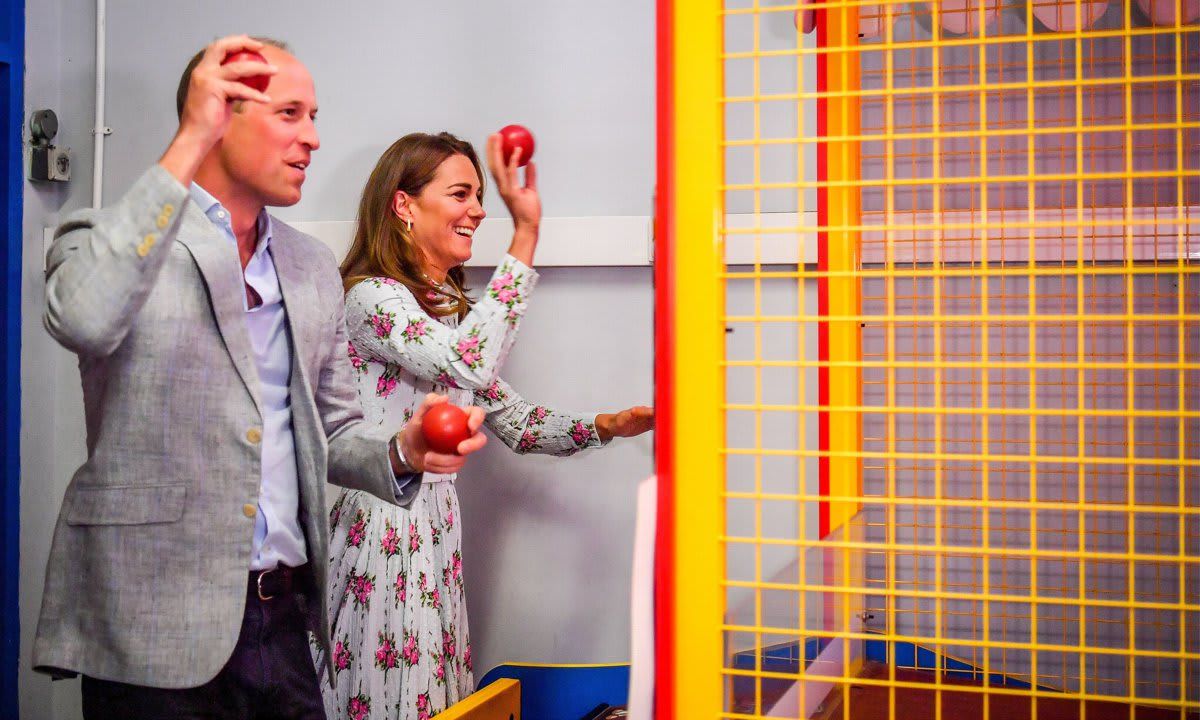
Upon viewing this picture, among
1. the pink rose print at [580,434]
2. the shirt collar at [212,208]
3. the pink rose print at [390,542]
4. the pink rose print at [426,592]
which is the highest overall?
the shirt collar at [212,208]

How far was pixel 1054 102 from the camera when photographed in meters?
1.84

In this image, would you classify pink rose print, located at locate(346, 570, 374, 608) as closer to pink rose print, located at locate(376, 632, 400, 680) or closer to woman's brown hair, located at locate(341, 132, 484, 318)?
pink rose print, located at locate(376, 632, 400, 680)

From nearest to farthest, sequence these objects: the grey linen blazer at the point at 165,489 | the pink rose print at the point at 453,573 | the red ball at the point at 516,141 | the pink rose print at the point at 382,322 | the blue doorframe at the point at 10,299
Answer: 1. the grey linen blazer at the point at 165,489
2. the red ball at the point at 516,141
3. the pink rose print at the point at 382,322
4. the pink rose print at the point at 453,573
5. the blue doorframe at the point at 10,299

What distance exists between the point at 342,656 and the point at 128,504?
694 mm

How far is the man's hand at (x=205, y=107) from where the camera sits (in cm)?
102

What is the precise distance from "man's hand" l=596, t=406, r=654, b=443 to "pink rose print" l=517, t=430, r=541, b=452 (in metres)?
0.14

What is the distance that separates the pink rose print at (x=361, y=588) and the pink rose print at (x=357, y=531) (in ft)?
0.20

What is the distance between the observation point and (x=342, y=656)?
1693 millimetres

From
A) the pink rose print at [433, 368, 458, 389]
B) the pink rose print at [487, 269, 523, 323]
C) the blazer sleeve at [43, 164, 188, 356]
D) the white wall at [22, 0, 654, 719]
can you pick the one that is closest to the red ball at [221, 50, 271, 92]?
the blazer sleeve at [43, 164, 188, 356]

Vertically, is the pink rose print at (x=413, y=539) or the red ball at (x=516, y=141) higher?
the red ball at (x=516, y=141)

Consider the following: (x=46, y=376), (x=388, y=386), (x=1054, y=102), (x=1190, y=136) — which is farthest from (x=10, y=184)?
(x=1190, y=136)

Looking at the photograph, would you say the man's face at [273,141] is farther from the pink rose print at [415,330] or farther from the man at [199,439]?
the pink rose print at [415,330]

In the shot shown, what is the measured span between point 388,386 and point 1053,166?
1354mm

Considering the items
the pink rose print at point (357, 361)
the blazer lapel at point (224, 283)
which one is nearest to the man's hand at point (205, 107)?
the blazer lapel at point (224, 283)
